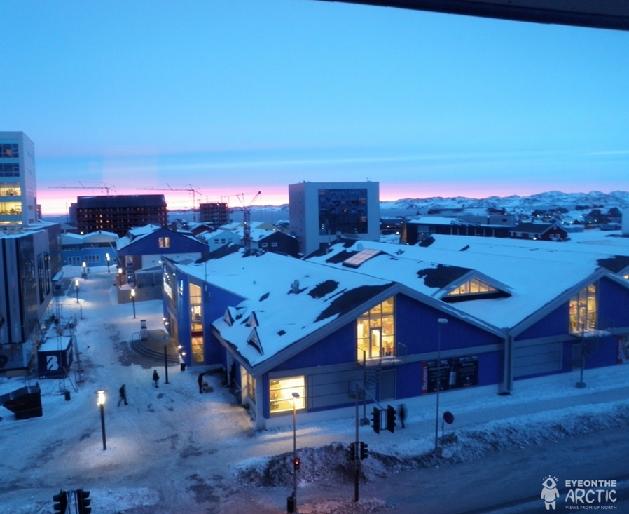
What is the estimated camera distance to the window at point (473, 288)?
32.2 metres

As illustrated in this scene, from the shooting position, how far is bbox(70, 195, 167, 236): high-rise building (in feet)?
600

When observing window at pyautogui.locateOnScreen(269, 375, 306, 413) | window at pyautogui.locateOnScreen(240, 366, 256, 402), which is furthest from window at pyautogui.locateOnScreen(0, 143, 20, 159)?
window at pyautogui.locateOnScreen(269, 375, 306, 413)

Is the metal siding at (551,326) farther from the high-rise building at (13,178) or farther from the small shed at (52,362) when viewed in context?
the high-rise building at (13,178)

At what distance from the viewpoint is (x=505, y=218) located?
111000 mm

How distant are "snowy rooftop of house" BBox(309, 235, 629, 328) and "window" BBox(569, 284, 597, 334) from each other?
878 mm

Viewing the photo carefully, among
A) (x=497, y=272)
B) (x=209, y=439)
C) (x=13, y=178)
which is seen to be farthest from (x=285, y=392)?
(x=13, y=178)

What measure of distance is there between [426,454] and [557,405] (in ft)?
28.6

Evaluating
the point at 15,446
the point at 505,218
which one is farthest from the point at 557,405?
the point at 505,218

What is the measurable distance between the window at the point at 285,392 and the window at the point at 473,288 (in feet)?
38.3

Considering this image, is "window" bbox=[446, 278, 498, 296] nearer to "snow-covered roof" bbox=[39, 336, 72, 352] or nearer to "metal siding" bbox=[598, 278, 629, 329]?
"metal siding" bbox=[598, 278, 629, 329]

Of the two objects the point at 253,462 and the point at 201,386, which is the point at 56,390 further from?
the point at 253,462

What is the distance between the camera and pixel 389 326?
26.0m

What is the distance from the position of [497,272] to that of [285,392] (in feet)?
67.2

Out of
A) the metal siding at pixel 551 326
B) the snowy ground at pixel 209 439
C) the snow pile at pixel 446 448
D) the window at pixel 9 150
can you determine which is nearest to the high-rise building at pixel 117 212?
the window at pixel 9 150
